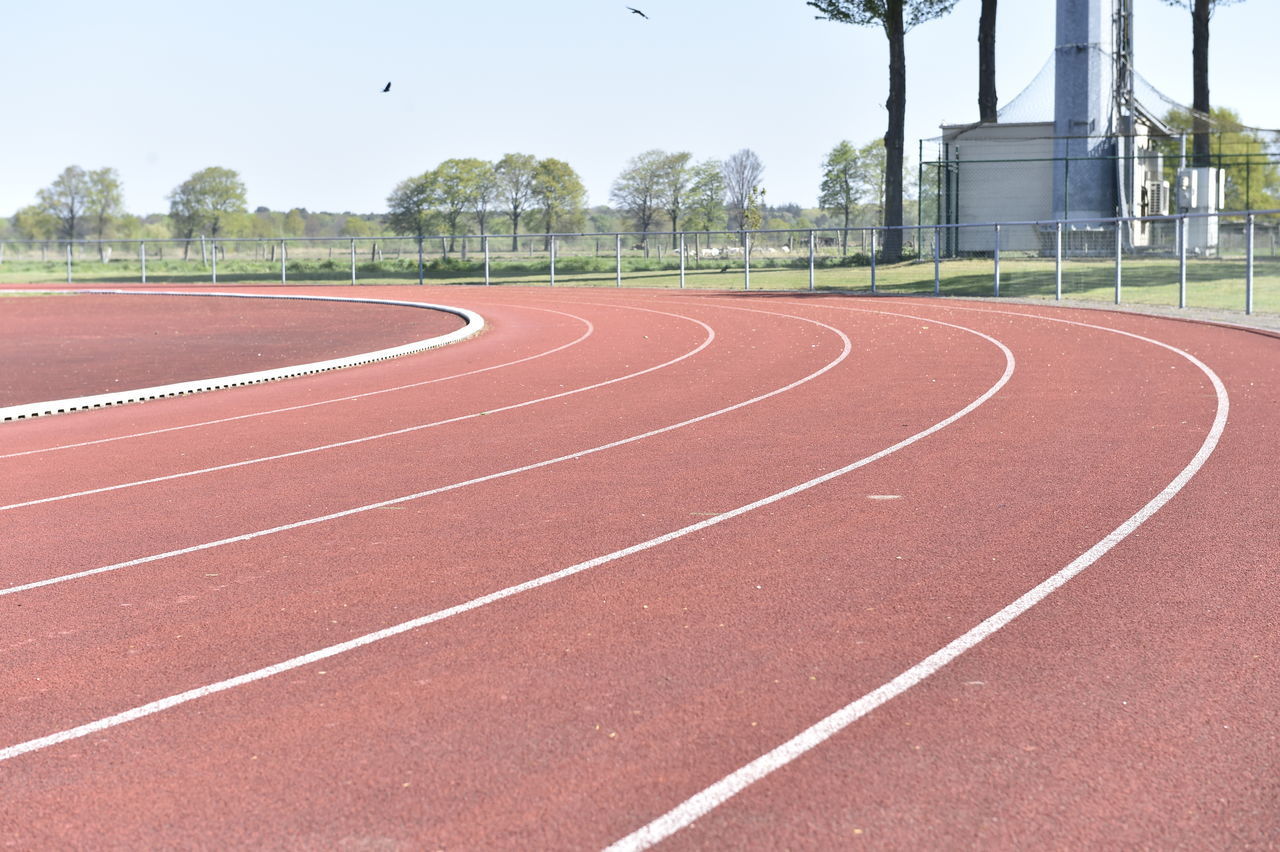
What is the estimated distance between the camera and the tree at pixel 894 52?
4644 centimetres

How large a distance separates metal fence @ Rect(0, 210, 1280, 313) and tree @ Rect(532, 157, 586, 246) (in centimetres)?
4196

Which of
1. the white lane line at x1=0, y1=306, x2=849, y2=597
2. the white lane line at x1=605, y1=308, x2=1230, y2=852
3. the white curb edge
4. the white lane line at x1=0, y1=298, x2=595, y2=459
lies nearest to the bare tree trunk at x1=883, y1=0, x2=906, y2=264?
the white curb edge

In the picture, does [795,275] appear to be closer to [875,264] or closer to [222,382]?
[875,264]

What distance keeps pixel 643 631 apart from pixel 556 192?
348 feet

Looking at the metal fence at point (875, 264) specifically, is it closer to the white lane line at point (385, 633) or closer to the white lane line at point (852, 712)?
the white lane line at point (385, 633)

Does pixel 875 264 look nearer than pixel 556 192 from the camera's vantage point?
Yes

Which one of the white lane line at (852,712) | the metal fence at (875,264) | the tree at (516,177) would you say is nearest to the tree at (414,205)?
the tree at (516,177)

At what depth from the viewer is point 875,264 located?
137 feet

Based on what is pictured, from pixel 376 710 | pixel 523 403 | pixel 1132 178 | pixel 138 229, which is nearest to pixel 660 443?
pixel 523 403

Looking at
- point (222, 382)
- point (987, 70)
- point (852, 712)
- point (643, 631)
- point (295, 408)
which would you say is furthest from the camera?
point (987, 70)

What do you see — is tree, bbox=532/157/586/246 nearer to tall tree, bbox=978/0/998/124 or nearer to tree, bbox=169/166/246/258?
tree, bbox=169/166/246/258

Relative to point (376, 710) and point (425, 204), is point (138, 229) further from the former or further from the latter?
point (376, 710)

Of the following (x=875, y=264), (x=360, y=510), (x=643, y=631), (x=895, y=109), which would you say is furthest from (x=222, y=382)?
(x=895, y=109)

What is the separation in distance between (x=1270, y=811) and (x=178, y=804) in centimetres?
323
